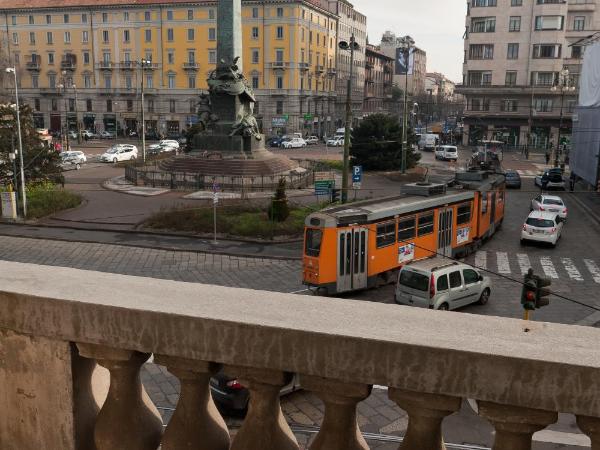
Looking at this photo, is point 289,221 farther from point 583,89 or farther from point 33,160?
point 583,89

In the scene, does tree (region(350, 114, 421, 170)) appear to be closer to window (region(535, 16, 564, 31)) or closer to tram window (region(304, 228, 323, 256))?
tram window (region(304, 228, 323, 256))

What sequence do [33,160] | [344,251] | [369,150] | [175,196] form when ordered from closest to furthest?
1. [344,251]
2. [33,160]
3. [175,196]
4. [369,150]

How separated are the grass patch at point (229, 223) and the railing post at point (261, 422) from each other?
22.6 metres

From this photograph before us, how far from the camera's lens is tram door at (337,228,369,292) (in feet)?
56.5

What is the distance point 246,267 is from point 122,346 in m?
18.7

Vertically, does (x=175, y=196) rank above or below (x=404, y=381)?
below

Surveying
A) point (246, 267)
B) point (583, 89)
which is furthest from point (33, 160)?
point (583, 89)

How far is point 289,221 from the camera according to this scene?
88.5 ft

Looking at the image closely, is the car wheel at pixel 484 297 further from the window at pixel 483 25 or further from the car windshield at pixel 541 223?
the window at pixel 483 25

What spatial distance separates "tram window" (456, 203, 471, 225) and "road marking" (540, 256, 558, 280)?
10.5 ft

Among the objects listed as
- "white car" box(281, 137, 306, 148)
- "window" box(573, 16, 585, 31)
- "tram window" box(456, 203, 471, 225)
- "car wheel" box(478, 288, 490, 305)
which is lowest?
"car wheel" box(478, 288, 490, 305)

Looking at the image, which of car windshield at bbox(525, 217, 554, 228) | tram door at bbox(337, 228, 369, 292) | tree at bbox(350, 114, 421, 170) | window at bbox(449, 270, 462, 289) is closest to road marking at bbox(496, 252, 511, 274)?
car windshield at bbox(525, 217, 554, 228)

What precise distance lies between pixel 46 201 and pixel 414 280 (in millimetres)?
20864

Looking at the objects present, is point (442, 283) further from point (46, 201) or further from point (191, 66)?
point (191, 66)
